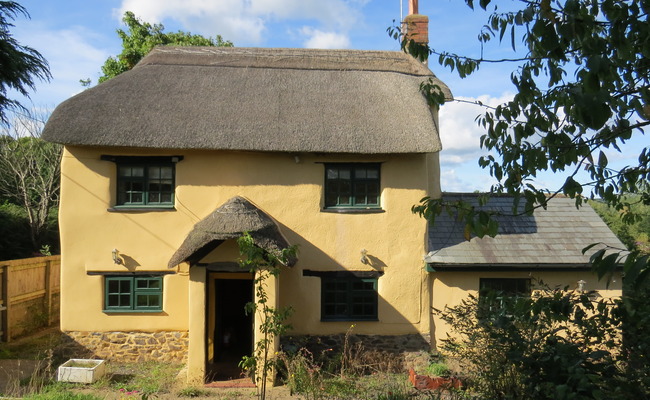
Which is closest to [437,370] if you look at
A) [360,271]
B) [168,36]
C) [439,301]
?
[439,301]

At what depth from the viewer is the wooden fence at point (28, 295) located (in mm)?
11586

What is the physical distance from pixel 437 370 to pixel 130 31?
18.0 meters

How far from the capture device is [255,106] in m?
11.2

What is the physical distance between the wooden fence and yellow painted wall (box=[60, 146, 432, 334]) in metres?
2.24

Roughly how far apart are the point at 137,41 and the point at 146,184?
11574mm

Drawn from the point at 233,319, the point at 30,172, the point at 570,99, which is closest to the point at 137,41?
the point at 30,172

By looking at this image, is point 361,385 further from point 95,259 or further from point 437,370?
point 95,259

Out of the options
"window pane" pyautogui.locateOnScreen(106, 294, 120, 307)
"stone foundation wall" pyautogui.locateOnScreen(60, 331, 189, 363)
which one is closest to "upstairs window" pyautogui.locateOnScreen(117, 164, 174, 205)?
"window pane" pyautogui.locateOnScreen(106, 294, 120, 307)

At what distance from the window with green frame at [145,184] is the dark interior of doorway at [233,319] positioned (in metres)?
2.45

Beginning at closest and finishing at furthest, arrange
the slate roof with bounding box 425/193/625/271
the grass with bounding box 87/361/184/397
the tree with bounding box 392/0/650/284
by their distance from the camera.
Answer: the tree with bounding box 392/0/650/284 → the grass with bounding box 87/361/184/397 → the slate roof with bounding box 425/193/625/271

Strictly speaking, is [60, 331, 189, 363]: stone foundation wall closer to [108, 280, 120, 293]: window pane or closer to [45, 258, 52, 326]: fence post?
[108, 280, 120, 293]: window pane

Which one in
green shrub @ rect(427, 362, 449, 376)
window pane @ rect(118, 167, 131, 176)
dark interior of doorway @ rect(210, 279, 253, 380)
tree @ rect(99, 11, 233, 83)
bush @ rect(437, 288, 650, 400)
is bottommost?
green shrub @ rect(427, 362, 449, 376)

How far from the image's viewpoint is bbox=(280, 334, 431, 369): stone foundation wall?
10.5 meters

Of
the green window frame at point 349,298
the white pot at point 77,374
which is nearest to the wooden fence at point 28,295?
the white pot at point 77,374
